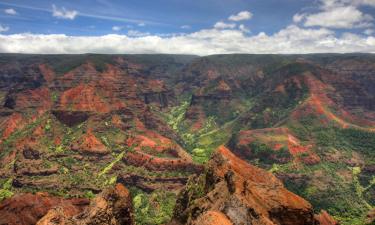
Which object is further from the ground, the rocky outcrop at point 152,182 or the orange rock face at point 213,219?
the orange rock face at point 213,219

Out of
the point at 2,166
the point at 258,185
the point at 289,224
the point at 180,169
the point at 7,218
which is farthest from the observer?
the point at 2,166

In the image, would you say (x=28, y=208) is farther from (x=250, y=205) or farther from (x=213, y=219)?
(x=213, y=219)

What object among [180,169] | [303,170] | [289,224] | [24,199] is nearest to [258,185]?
[289,224]

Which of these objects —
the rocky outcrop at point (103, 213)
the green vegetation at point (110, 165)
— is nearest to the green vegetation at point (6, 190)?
the green vegetation at point (110, 165)

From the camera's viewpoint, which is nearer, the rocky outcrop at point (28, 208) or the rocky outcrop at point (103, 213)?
the rocky outcrop at point (103, 213)

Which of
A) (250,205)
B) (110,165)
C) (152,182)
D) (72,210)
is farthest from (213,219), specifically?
(110,165)

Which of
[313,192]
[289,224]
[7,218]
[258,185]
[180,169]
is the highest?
[258,185]

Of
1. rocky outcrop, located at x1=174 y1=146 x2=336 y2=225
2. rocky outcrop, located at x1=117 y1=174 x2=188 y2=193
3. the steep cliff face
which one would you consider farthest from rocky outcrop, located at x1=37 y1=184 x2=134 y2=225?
rocky outcrop, located at x1=117 y1=174 x2=188 y2=193

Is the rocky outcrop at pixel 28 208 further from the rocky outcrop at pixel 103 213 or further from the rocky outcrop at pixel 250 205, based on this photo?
the rocky outcrop at pixel 250 205

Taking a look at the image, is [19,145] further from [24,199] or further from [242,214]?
[242,214]
